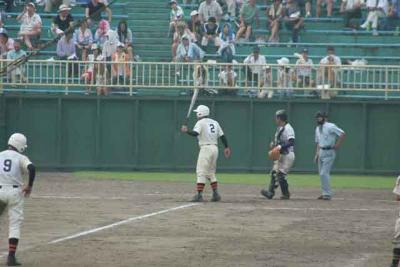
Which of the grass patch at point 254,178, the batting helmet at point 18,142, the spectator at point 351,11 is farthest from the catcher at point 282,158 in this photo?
the spectator at point 351,11

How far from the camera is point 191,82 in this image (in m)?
34.0

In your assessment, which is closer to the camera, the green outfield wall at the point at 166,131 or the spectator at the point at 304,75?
the spectator at the point at 304,75

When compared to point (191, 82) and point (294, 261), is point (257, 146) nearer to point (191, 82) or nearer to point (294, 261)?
point (191, 82)

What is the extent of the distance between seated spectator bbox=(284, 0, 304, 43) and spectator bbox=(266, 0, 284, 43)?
0.20 meters

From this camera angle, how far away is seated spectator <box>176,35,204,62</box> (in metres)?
35.0

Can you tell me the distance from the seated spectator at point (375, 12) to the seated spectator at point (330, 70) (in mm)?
2750

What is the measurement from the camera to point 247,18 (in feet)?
121

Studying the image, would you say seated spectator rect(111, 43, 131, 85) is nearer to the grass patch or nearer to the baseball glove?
the grass patch

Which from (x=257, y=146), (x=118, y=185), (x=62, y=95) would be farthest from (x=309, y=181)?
(x=62, y=95)

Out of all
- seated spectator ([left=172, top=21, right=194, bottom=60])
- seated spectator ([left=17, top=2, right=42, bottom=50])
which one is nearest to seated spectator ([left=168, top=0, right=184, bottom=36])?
seated spectator ([left=172, top=21, right=194, bottom=60])

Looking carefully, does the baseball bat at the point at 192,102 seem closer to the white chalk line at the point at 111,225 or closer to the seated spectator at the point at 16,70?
the seated spectator at the point at 16,70

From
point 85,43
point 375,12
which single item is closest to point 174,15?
point 85,43

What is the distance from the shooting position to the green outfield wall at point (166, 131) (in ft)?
111

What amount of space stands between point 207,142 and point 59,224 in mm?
5598
